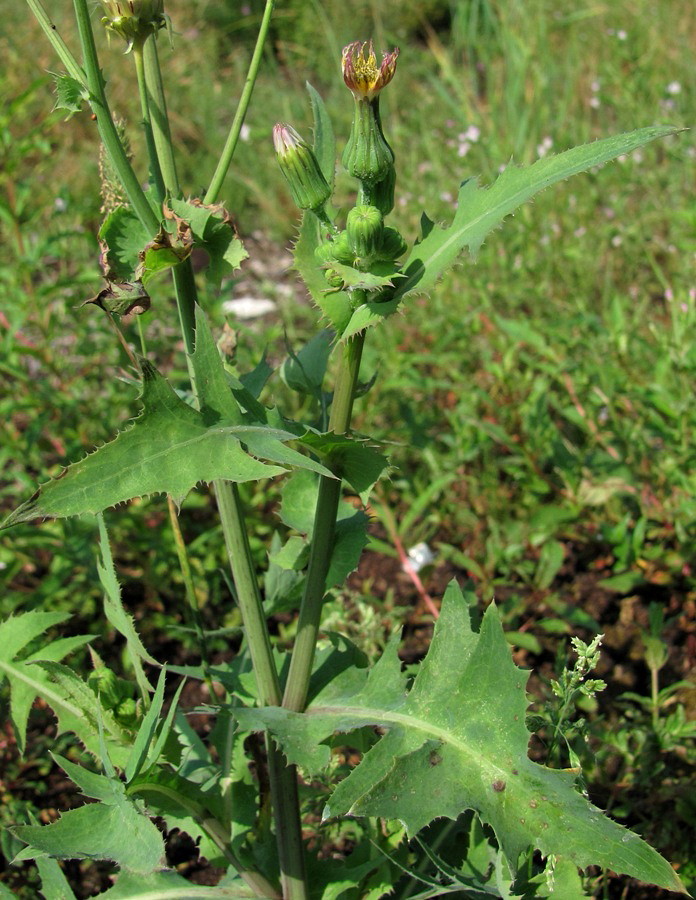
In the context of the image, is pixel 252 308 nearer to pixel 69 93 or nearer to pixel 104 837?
pixel 69 93

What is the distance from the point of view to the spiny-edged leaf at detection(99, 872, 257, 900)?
1396 mm

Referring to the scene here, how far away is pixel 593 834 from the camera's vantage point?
42.4 inches

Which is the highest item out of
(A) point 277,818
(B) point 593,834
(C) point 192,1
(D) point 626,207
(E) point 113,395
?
(C) point 192,1

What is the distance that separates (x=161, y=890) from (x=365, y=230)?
1.08 metres

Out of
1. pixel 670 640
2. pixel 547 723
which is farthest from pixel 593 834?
pixel 670 640

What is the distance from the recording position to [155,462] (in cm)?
108

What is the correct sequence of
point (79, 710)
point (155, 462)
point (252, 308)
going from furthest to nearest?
1. point (252, 308)
2. point (79, 710)
3. point (155, 462)

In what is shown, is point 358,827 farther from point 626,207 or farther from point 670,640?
point 626,207

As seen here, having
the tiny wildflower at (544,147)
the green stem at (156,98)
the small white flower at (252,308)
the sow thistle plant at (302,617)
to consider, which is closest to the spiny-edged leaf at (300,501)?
the sow thistle plant at (302,617)

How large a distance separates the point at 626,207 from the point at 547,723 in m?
3.60

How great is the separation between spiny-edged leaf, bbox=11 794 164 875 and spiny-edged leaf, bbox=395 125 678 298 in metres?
0.81

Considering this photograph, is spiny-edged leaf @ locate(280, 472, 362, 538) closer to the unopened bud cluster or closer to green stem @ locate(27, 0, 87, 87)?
the unopened bud cluster

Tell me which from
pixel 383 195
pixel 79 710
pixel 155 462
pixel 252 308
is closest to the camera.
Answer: pixel 155 462

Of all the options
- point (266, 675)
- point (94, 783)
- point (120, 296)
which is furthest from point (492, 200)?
point (94, 783)
